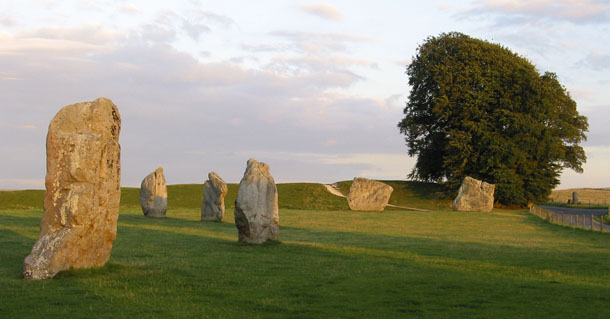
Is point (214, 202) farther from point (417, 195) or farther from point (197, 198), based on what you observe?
point (417, 195)

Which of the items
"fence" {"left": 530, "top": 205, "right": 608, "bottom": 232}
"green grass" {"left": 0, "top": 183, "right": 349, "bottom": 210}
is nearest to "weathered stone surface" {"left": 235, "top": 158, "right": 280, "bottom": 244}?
"fence" {"left": 530, "top": 205, "right": 608, "bottom": 232}

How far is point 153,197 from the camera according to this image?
38125mm

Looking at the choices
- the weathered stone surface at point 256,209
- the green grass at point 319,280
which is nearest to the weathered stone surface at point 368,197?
the green grass at point 319,280

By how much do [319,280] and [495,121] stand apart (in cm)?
4705

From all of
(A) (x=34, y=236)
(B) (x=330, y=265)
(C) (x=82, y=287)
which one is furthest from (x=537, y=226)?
(C) (x=82, y=287)

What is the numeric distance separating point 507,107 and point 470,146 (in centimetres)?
492

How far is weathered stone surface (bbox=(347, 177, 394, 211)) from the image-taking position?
5109 cm

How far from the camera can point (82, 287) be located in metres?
13.2

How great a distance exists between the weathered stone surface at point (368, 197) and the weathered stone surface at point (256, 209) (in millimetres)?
28733

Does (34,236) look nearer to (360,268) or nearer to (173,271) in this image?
(173,271)

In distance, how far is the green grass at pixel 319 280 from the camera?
1150 centimetres

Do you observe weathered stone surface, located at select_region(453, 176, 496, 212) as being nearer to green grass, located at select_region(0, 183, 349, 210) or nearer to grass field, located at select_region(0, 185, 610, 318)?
green grass, located at select_region(0, 183, 349, 210)

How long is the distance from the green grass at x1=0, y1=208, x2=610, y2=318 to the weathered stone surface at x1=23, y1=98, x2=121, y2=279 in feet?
1.30

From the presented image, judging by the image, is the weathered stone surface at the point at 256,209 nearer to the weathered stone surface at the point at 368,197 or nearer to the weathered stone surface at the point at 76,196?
the weathered stone surface at the point at 76,196
